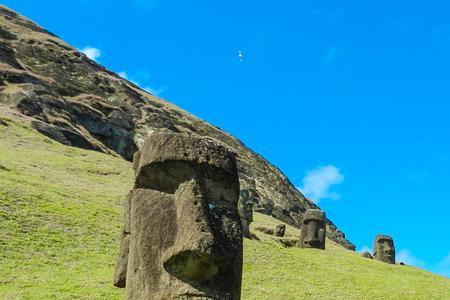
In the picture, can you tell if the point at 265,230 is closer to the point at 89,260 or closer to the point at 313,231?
the point at 313,231

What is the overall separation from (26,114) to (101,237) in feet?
130

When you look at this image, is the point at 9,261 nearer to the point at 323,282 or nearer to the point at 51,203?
the point at 51,203

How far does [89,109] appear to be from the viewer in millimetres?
69312

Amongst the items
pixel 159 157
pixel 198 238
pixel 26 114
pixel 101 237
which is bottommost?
pixel 198 238

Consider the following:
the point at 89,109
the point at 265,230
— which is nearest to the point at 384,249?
the point at 265,230

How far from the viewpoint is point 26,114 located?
198ft

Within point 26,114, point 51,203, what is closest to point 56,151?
point 26,114

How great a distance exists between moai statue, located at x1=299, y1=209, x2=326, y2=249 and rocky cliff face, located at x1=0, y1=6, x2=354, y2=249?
97.7 ft

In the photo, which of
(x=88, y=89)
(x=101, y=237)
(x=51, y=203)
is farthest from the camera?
(x=88, y=89)

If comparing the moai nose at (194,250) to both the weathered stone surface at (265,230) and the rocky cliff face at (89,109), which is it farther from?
the rocky cliff face at (89,109)

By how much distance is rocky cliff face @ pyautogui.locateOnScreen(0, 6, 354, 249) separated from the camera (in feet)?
207

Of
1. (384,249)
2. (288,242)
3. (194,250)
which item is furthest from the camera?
(384,249)

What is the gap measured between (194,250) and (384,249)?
97.0 feet

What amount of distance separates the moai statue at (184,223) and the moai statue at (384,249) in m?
28.0
